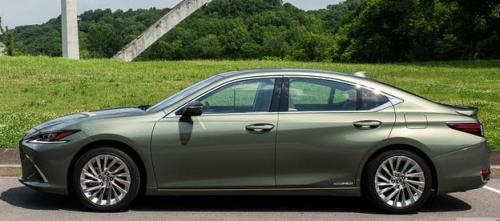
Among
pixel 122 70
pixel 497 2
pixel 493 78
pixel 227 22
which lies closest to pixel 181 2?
pixel 497 2

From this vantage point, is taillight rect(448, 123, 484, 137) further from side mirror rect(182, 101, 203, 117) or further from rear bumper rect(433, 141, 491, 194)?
side mirror rect(182, 101, 203, 117)

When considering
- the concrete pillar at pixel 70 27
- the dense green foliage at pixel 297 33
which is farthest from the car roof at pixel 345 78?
the concrete pillar at pixel 70 27

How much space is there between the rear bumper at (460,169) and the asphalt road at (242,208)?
0.31m

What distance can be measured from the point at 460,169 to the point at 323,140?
4.57ft

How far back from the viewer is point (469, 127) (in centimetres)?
699

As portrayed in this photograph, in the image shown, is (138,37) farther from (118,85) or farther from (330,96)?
(330,96)

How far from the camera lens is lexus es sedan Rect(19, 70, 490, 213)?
6.71 m

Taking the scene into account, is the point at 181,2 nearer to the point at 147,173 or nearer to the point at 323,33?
the point at 147,173

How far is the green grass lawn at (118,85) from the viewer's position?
14.5 meters

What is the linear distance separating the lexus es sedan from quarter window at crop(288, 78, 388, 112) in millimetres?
13

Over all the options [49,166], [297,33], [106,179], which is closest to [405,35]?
[297,33]

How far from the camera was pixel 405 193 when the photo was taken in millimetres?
6895

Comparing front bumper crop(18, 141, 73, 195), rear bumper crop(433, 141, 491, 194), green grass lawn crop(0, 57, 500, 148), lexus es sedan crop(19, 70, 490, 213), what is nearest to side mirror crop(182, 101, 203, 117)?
lexus es sedan crop(19, 70, 490, 213)

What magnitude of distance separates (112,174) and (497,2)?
37.2 meters
